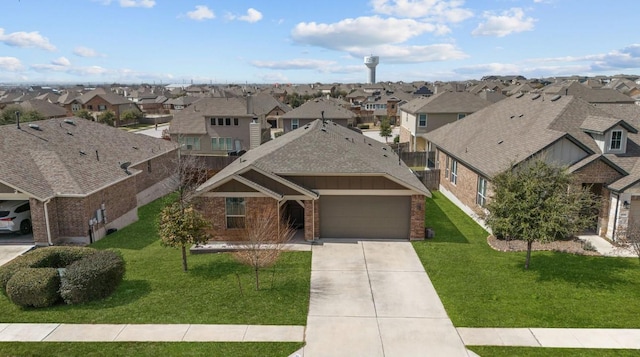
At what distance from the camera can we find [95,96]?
85750mm

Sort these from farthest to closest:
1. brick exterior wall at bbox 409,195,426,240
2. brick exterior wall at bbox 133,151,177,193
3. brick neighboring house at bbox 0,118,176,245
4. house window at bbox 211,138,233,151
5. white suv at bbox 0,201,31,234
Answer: house window at bbox 211,138,233,151, brick exterior wall at bbox 133,151,177,193, white suv at bbox 0,201,31,234, brick exterior wall at bbox 409,195,426,240, brick neighboring house at bbox 0,118,176,245

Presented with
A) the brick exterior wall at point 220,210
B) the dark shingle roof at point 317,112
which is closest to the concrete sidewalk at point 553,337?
the brick exterior wall at point 220,210

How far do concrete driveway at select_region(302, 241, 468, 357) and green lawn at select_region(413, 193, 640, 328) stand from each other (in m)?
0.74

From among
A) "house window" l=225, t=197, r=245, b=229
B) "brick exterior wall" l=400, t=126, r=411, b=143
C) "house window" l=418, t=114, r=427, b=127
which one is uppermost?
"house window" l=418, t=114, r=427, b=127

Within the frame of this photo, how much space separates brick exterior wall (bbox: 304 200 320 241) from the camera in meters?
19.8

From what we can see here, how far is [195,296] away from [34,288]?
488cm

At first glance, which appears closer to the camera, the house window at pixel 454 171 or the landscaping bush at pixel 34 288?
the landscaping bush at pixel 34 288

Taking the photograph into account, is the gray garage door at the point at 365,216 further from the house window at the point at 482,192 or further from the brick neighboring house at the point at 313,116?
the brick neighboring house at the point at 313,116

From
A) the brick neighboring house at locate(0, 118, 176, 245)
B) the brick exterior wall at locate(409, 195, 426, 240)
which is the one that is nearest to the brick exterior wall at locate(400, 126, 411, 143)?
the brick exterior wall at locate(409, 195, 426, 240)

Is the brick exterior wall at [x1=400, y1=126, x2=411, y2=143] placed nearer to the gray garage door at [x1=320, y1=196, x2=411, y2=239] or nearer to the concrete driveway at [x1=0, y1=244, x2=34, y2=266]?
the gray garage door at [x1=320, y1=196, x2=411, y2=239]

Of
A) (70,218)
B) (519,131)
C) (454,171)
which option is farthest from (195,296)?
(454,171)

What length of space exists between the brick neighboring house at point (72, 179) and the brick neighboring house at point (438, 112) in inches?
1063

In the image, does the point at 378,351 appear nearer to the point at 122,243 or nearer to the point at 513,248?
the point at 513,248

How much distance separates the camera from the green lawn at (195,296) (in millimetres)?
13109
